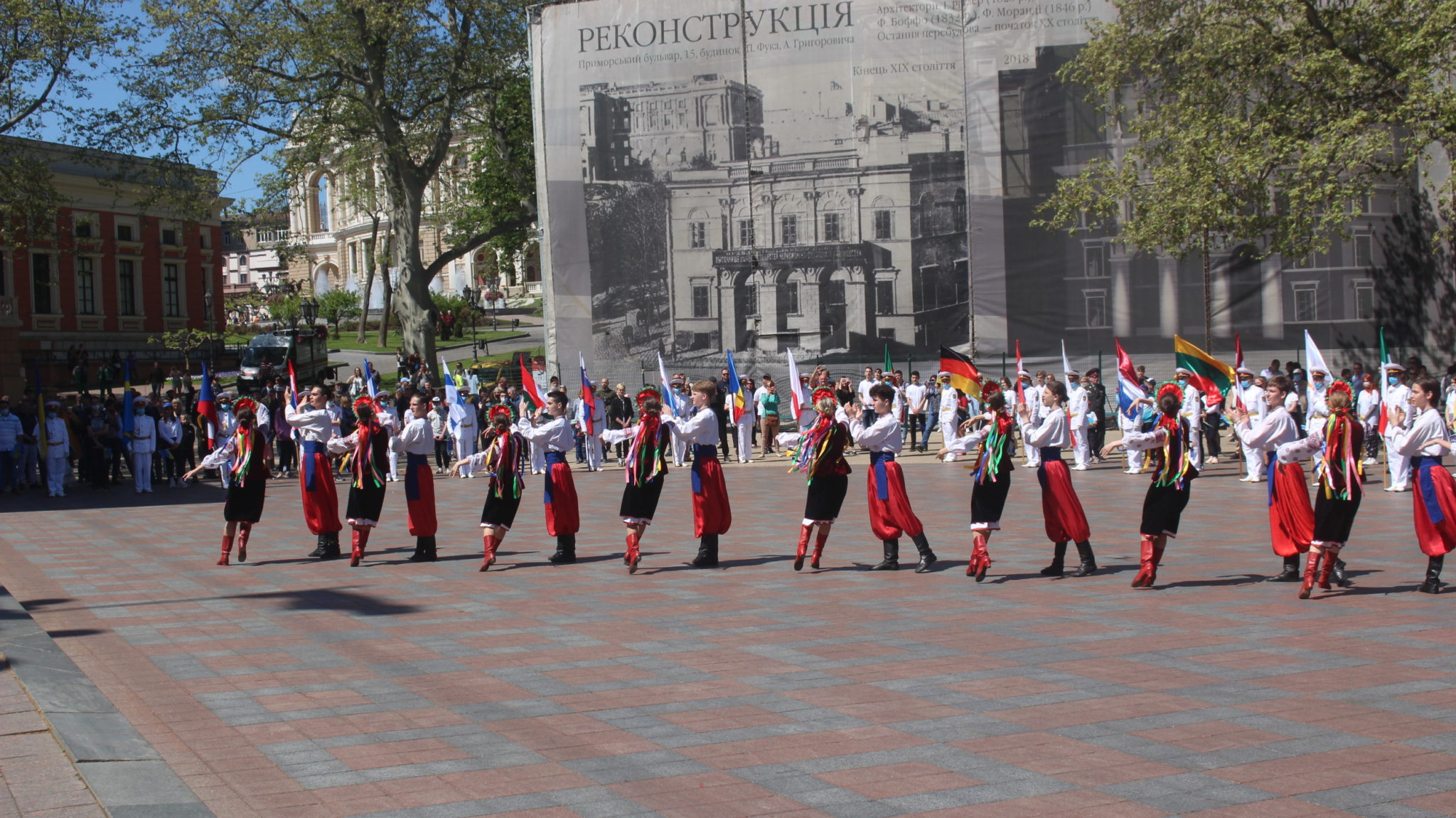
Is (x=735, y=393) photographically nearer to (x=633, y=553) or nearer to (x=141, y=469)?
(x=141, y=469)

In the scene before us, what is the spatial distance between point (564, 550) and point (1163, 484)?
5.71 metres

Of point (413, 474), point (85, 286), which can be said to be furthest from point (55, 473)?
point (85, 286)

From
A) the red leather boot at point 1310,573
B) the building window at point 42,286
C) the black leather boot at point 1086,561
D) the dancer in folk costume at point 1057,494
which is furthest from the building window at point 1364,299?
the building window at point 42,286

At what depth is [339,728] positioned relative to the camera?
7.02 meters

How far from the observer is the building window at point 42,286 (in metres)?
52.0

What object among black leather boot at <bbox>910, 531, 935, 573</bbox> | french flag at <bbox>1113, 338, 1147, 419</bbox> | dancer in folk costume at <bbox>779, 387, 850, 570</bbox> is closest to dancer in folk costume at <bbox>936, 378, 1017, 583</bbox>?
black leather boot at <bbox>910, 531, 935, 573</bbox>

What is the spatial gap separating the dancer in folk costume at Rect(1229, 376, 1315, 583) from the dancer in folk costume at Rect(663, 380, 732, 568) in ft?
15.4

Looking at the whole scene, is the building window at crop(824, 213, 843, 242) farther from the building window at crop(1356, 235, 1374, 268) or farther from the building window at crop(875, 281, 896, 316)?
the building window at crop(1356, 235, 1374, 268)

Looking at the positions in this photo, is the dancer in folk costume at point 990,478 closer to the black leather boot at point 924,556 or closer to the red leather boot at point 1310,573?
the black leather boot at point 924,556

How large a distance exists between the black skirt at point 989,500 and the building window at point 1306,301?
22.2 m

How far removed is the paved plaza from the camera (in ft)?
19.1

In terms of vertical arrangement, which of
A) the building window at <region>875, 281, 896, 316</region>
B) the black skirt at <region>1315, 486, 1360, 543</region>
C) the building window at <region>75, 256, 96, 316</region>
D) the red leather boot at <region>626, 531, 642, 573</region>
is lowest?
the red leather boot at <region>626, 531, 642, 573</region>

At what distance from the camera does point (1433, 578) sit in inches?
408

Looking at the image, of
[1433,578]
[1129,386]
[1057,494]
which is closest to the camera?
[1433,578]
